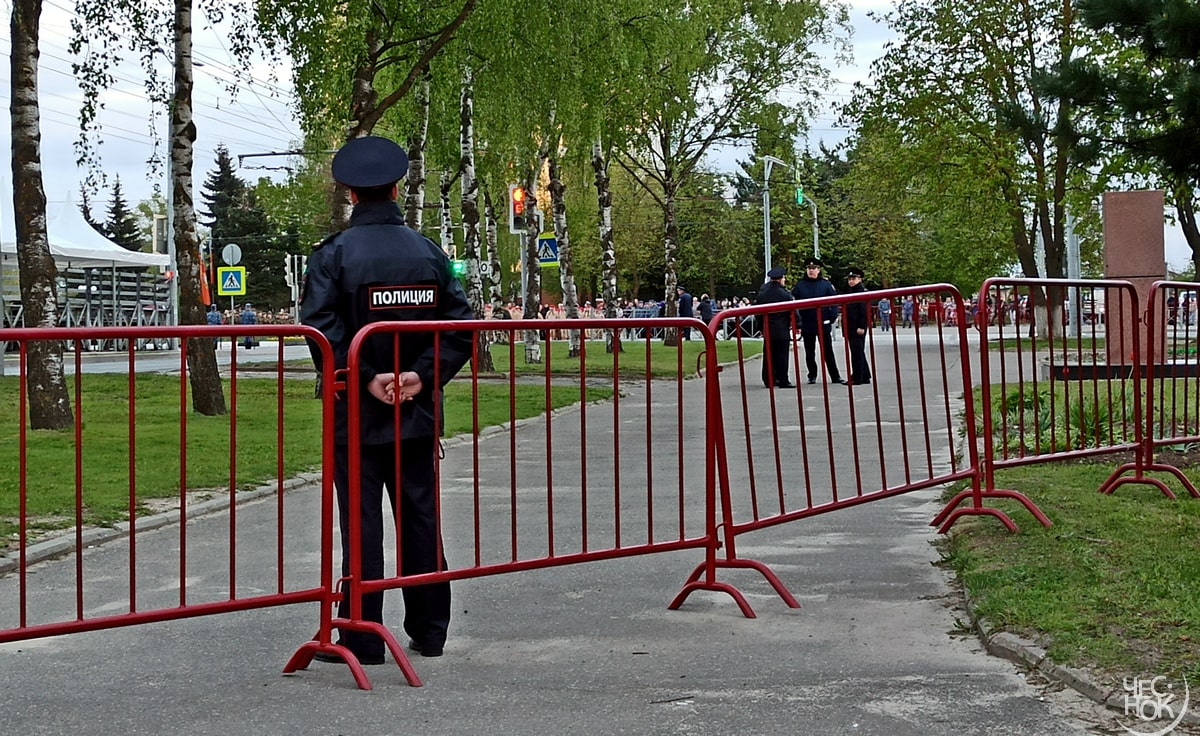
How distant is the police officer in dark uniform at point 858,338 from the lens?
8.65m

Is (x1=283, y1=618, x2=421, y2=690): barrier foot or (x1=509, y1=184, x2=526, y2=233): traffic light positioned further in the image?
(x1=509, y1=184, x2=526, y2=233): traffic light

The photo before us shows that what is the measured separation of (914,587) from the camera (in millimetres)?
7223

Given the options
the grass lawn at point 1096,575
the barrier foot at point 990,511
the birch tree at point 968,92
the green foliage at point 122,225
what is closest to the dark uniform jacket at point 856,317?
the barrier foot at point 990,511

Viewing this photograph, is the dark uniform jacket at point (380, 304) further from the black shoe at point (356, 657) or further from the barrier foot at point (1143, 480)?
the barrier foot at point (1143, 480)

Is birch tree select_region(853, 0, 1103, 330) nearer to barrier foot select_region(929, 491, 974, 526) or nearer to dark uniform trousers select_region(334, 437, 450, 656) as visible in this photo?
barrier foot select_region(929, 491, 974, 526)

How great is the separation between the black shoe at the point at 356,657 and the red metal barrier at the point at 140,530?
0.21 m

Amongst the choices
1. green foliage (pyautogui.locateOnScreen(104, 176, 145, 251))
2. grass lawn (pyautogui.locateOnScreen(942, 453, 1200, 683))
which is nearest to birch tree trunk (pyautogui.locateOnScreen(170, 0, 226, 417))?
grass lawn (pyautogui.locateOnScreen(942, 453, 1200, 683))

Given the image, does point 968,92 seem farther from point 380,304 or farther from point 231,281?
point 380,304

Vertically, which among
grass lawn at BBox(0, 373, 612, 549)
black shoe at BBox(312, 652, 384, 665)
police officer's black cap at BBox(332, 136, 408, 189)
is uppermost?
police officer's black cap at BBox(332, 136, 408, 189)

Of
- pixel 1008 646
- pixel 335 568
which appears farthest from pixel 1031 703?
pixel 335 568

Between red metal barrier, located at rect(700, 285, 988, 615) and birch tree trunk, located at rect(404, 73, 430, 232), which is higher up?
birch tree trunk, located at rect(404, 73, 430, 232)

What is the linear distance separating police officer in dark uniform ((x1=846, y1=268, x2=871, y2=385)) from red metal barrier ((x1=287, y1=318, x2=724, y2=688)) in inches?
42.5

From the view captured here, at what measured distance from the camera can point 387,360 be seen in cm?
592

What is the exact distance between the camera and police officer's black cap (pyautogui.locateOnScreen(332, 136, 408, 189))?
19.5 ft
